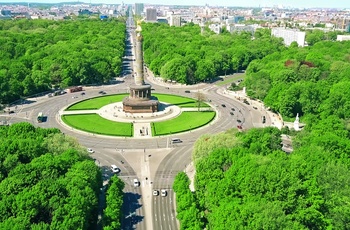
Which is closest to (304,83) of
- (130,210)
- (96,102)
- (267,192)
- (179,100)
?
(179,100)

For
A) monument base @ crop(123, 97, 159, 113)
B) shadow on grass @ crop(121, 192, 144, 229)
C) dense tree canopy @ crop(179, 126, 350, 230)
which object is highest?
dense tree canopy @ crop(179, 126, 350, 230)

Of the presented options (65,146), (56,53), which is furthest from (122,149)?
(56,53)

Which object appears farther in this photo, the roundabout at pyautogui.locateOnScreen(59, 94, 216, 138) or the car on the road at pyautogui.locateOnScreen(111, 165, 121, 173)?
the roundabout at pyautogui.locateOnScreen(59, 94, 216, 138)

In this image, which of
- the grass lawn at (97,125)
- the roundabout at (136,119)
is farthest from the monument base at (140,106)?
the grass lawn at (97,125)

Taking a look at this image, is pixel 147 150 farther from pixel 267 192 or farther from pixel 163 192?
pixel 267 192

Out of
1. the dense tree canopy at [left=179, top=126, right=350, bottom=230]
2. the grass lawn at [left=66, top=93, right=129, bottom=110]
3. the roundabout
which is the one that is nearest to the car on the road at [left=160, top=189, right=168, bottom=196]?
the dense tree canopy at [left=179, top=126, right=350, bottom=230]

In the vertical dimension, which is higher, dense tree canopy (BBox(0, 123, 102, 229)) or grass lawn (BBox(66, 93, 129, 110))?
dense tree canopy (BBox(0, 123, 102, 229))

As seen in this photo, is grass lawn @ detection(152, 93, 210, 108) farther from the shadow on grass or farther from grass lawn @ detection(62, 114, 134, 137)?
the shadow on grass
